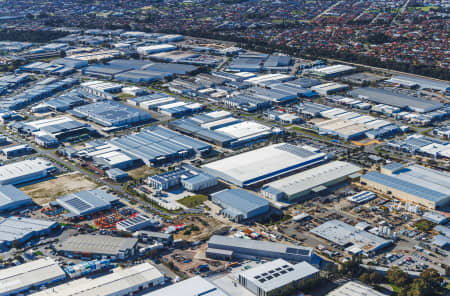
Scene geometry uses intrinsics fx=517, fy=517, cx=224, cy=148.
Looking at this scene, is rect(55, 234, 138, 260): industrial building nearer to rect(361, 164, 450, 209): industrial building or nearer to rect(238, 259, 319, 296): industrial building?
rect(238, 259, 319, 296): industrial building

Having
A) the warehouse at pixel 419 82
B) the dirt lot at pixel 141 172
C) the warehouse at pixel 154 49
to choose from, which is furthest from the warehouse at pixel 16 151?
the warehouse at pixel 419 82

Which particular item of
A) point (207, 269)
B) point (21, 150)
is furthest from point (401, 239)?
point (21, 150)

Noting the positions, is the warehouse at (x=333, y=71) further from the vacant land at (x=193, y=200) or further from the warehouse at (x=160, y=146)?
the vacant land at (x=193, y=200)

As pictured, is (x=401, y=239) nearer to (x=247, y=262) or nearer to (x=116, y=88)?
(x=247, y=262)

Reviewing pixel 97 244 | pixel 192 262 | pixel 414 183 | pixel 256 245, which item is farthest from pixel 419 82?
pixel 97 244

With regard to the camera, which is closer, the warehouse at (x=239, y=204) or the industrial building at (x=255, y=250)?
the industrial building at (x=255, y=250)

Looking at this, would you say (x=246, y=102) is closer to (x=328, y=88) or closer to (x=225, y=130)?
(x=225, y=130)
